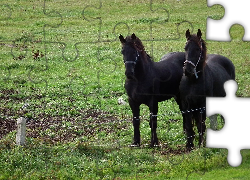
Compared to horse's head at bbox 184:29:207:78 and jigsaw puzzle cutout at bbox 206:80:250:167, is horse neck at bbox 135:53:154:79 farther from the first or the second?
jigsaw puzzle cutout at bbox 206:80:250:167

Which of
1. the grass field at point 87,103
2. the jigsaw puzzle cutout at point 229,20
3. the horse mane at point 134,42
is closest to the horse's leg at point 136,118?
the grass field at point 87,103

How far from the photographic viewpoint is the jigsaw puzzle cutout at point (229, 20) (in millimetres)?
9469

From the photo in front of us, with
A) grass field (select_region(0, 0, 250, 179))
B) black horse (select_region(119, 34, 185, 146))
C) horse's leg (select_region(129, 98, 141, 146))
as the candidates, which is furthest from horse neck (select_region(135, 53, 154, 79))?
grass field (select_region(0, 0, 250, 179))

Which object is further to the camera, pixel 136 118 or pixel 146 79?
pixel 136 118

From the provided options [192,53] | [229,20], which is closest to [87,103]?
[192,53]

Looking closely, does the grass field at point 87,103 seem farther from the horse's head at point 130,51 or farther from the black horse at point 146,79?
the black horse at point 146,79

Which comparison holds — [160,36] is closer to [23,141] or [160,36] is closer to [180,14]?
[180,14]

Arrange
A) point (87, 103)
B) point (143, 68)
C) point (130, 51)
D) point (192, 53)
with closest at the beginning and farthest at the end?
point (192, 53) → point (130, 51) → point (143, 68) → point (87, 103)

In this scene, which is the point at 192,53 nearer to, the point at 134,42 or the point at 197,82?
the point at 197,82

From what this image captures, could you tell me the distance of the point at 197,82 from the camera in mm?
12883

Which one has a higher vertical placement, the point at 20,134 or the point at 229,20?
the point at 229,20

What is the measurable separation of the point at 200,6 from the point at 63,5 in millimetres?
10228

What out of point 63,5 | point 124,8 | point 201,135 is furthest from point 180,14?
point 201,135

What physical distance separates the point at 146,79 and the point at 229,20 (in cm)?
452
